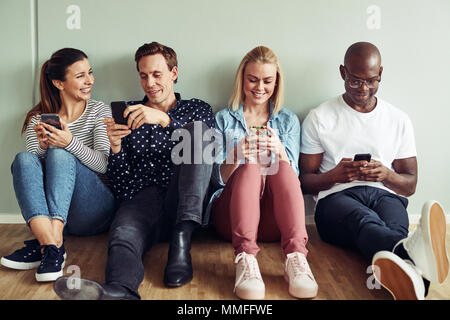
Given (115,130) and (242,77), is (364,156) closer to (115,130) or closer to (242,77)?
(242,77)

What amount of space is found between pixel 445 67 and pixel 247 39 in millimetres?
1096

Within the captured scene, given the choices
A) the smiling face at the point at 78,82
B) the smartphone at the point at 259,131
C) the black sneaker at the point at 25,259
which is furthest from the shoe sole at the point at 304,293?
the smiling face at the point at 78,82

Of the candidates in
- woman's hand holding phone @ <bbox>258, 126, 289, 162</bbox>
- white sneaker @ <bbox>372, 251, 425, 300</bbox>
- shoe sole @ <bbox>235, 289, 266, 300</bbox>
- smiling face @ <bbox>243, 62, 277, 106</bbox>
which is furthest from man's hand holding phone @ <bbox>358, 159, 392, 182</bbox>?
shoe sole @ <bbox>235, 289, 266, 300</bbox>

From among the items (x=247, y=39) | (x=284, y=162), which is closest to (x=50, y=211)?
(x=284, y=162)

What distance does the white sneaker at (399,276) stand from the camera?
5.00 ft

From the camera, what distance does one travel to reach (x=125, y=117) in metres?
2.02

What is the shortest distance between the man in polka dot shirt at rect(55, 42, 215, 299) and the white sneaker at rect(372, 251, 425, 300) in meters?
0.72

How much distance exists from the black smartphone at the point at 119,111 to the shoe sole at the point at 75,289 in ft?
2.47

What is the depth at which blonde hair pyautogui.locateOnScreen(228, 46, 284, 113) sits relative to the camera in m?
2.31

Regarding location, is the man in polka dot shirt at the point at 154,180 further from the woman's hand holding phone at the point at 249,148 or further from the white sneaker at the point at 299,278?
the white sneaker at the point at 299,278

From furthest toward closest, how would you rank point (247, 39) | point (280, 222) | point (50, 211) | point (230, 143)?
1. point (247, 39)
2. point (230, 143)
3. point (50, 211)
4. point (280, 222)

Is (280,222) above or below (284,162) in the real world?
below

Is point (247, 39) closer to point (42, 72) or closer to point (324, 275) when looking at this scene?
point (42, 72)

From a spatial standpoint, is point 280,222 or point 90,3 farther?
point 90,3
